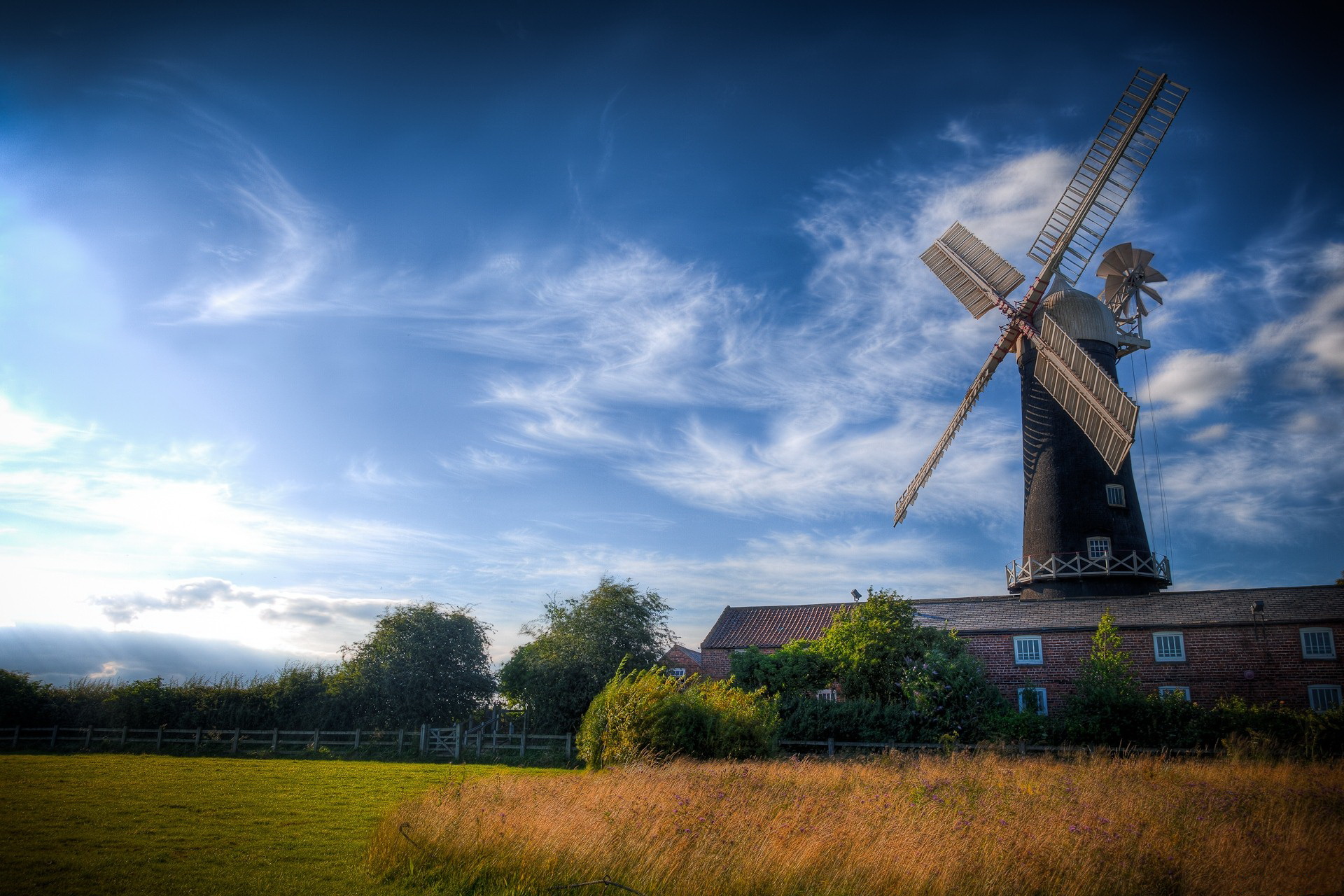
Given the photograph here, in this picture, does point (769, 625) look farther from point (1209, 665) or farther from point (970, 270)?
point (970, 270)

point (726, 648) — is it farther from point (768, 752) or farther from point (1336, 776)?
point (1336, 776)

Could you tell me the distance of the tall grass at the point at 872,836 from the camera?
8.07 meters

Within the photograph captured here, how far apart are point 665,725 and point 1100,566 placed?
21.0 meters

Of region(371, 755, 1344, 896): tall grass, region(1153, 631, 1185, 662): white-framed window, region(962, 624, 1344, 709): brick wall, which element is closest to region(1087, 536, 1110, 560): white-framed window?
region(962, 624, 1344, 709): brick wall

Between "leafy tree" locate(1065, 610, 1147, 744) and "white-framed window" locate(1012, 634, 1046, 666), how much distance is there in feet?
10.1

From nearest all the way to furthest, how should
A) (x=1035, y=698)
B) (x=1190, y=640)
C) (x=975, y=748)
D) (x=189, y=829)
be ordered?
(x=189, y=829), (x=975, y=748), (x=1190, y=640), (x=1035, y=698)

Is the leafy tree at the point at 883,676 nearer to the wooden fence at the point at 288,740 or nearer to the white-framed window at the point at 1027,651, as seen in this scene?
the white-framed window at the point at 1027,651

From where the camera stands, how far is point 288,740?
31.4m

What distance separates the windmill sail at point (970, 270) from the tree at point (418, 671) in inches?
1099

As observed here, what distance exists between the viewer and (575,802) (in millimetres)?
10734

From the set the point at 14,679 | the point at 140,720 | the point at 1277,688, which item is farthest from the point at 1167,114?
the point at 14,679

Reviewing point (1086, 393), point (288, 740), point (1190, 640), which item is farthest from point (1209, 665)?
point (288, 740)

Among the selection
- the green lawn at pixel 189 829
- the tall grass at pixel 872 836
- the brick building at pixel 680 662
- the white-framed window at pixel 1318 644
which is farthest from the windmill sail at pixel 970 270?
the green lawn at pixel 189 829

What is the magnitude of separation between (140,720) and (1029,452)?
130 feet
